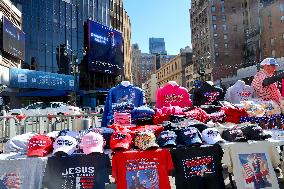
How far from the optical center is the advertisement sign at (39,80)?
34.9m

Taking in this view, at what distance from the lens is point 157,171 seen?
406 centimetres

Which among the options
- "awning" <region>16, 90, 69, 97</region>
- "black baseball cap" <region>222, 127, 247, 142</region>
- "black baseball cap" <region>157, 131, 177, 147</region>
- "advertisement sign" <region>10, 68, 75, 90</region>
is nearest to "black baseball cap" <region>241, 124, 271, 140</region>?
"black baseball cap" <region>222, 127, 247, 142</region>

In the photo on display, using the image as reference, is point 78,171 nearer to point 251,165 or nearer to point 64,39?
point 251,165

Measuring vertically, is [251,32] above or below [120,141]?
above

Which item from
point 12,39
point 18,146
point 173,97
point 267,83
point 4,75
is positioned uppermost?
point 12,39

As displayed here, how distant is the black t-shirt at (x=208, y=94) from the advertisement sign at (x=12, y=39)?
29074mm

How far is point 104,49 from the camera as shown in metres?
49.2

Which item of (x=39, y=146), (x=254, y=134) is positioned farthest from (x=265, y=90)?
(x=39, y=146)

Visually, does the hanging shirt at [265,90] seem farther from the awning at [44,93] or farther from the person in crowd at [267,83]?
the awning at [44,93]

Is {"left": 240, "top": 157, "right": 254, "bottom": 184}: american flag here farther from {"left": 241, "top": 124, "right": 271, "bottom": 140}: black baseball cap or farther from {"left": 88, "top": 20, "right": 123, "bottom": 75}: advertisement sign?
{"left": 88, "top": 20, "right": 123, "bottom": 75}: advertisement sign

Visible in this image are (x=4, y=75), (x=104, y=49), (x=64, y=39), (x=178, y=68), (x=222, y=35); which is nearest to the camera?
(x=4, y=75)

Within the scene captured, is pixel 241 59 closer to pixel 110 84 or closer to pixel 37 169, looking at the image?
pixel 110 84

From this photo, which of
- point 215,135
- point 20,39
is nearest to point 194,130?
point 215,135

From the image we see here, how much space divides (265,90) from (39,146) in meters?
4.45
